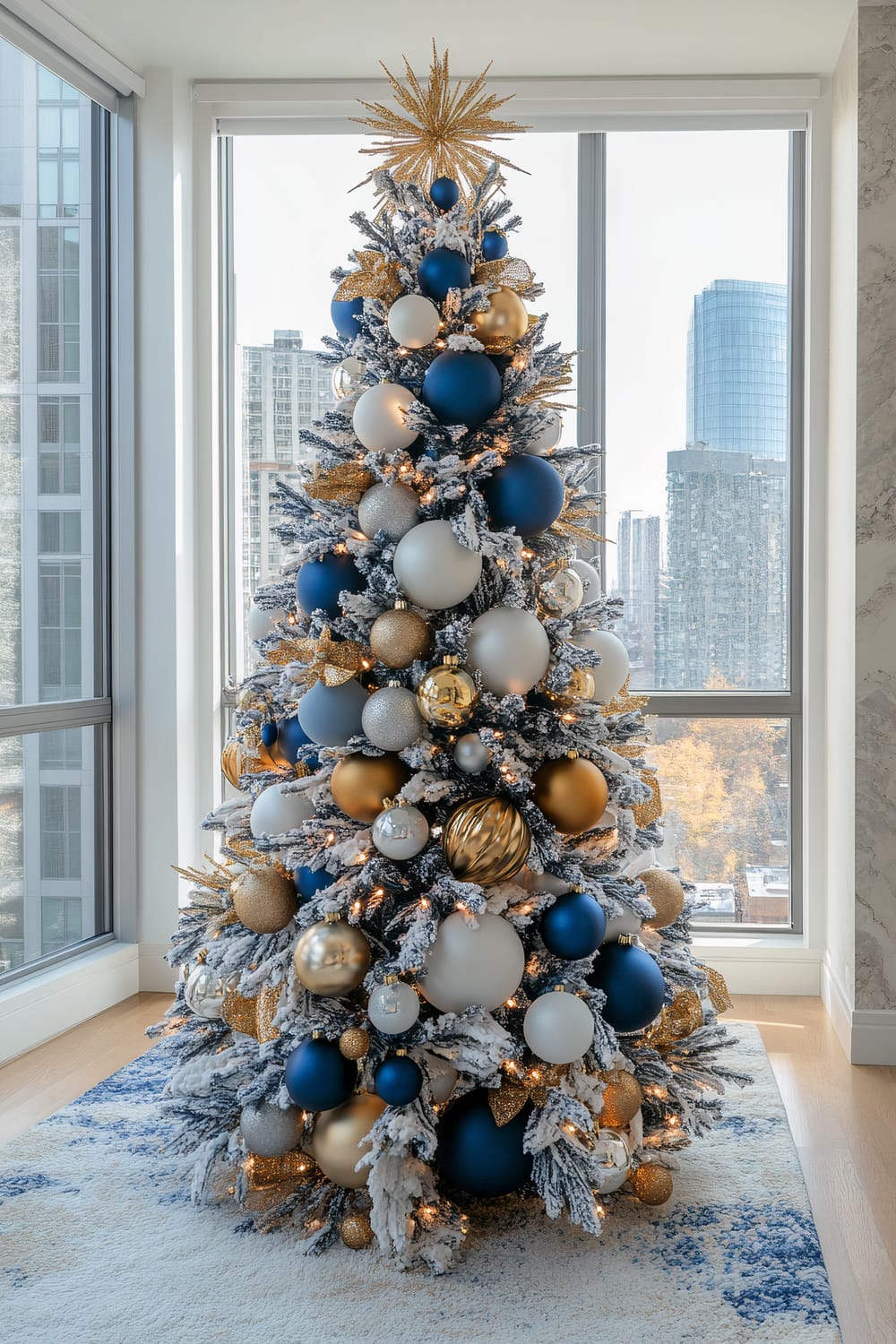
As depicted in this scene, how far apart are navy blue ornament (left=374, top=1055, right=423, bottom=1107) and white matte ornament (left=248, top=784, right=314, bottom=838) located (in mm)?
482

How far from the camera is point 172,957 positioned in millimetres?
2318

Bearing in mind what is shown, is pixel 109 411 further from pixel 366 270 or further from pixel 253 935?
pixel 253 935

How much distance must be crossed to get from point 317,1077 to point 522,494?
3.65 ft

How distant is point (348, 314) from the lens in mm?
2340

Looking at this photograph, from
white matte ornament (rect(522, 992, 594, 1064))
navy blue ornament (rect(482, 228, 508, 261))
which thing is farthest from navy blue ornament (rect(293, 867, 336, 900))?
navy blue ornament (rect(482, 228, 508, 261))

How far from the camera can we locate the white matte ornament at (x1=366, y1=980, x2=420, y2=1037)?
6.46ft

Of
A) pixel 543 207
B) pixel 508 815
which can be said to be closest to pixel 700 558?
pixel 543 207

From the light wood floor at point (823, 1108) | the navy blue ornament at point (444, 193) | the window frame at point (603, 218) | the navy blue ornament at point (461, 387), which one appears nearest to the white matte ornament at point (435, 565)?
the navy blue ornament at point (461, 387)

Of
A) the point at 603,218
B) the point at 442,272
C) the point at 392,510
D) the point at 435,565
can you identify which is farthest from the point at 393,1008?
the point at 603,218

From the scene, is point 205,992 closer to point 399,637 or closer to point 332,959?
point 332,959

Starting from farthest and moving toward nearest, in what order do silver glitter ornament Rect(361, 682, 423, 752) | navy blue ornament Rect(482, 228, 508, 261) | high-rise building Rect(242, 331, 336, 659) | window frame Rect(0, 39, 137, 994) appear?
high-rise building Rect(242, 331, 336, 659)
window frame Rect(0, 39, 137, 994)
navy blue ornament Rect(482, 228, 508, 261)
silver glitter ornament Rect(361, 682, 423, 752)

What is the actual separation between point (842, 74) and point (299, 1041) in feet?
10.2

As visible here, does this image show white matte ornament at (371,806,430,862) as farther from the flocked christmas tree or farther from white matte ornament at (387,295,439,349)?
white matte ornament at (387,295,439,349)

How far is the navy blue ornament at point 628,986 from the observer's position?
6.85 ft
